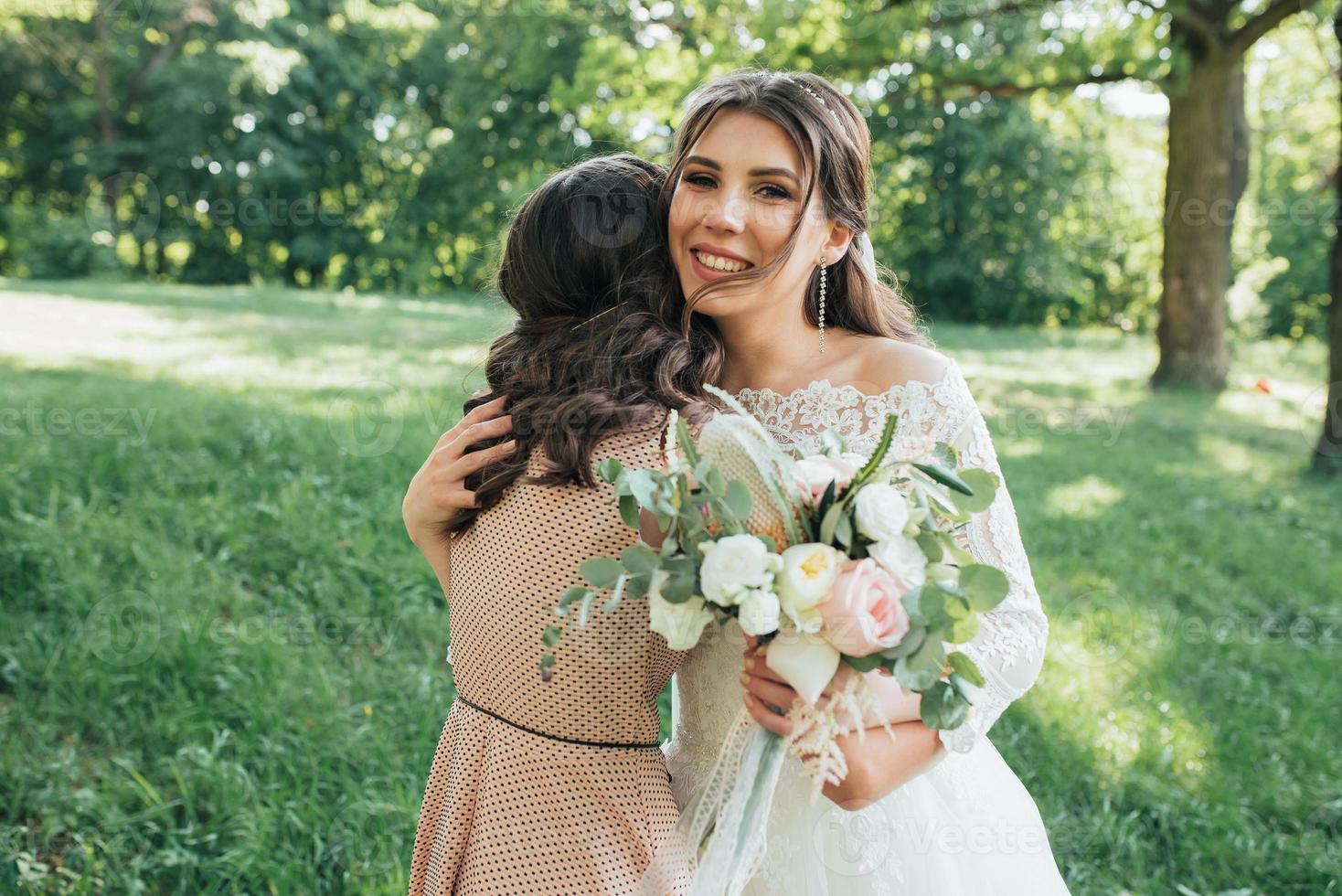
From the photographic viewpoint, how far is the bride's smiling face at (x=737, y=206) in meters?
2.24

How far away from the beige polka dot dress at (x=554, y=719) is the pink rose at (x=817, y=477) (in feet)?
1.01

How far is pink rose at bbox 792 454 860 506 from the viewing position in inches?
61.7

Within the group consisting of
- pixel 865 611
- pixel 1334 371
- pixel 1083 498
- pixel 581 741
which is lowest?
pixel 1083 498

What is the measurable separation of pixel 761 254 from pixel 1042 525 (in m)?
5.07

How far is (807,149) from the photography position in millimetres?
2256

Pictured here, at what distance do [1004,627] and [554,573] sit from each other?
0.85 m

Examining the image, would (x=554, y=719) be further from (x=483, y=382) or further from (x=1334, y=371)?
(x=1334, y=371)

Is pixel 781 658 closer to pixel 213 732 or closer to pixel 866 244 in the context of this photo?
pixel 866 244

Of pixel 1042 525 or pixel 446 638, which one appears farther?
pixel 1042 525

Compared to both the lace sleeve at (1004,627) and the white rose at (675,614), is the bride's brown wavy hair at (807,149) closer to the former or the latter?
the lace sleeve at (1004,627)

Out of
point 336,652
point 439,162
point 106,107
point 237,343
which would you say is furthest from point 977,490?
point 106,107

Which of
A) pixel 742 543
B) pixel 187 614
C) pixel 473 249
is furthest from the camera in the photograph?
pixel 473 249

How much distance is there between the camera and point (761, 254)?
229 cm

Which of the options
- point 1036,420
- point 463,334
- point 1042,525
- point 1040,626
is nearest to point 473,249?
point 463,334
